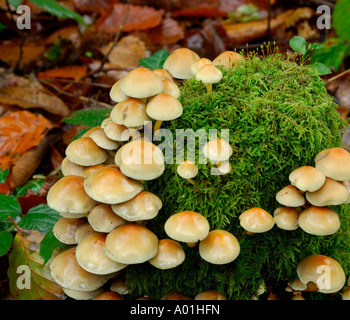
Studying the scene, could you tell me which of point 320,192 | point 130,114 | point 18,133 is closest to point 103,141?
point 130,114

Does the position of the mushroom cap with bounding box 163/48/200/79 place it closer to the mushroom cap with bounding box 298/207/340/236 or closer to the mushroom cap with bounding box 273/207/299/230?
the mushroom cap with bounding box 273/207/299/230

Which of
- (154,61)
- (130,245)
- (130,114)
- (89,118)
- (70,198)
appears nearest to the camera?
(130,245)

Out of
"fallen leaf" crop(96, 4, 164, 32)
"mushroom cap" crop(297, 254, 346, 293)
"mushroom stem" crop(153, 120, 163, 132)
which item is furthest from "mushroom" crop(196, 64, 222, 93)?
"fallen leaf" crop(96, 4, 164, 32)

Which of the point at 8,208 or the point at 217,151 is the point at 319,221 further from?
the point at 8,208

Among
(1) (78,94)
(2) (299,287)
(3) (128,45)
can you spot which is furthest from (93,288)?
(3) (128,45)

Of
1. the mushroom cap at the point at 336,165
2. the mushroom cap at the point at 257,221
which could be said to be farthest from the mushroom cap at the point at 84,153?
the mushroom cap at the point at 336,165

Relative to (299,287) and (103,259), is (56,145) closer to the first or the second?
(103,259)

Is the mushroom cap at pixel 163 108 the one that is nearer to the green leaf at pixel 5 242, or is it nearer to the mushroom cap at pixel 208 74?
the mushroom cap at pixel 208 74
